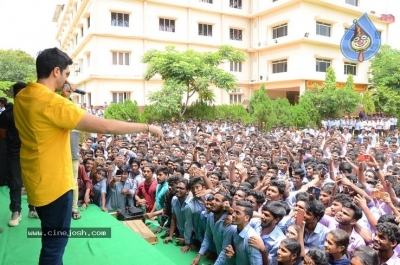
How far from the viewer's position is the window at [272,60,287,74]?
72.6 feet

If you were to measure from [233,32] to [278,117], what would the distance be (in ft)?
32.7

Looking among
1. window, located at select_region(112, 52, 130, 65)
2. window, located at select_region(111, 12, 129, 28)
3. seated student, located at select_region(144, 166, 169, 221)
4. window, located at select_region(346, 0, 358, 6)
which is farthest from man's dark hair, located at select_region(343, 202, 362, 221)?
window, located at select_region(346, 0, 358, 6)

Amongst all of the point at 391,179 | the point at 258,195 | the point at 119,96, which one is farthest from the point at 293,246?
the point at 119,96

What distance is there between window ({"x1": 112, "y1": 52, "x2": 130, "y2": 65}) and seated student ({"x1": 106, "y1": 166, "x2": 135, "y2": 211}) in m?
15.1

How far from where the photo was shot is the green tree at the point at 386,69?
20800mm

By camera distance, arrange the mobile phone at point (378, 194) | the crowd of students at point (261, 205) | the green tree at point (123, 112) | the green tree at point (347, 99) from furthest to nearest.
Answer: the green tree at point (347, 99) → the green tree at point (123, 112) → the mobile phone at point (378, 194) → the crowd of students at point (261, 205)

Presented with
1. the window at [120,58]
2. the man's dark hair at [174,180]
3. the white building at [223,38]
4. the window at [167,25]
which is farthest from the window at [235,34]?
the man's dark hair at [174,180]

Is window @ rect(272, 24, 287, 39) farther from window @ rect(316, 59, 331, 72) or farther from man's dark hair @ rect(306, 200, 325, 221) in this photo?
man's dark hair @ rect(306, 200, 325, 221)

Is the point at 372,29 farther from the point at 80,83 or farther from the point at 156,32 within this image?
the point at 80,83

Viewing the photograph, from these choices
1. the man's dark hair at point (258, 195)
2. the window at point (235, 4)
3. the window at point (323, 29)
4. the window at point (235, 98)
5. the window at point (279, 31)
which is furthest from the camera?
the window at point (235, 98)

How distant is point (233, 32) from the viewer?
2347 centimetres

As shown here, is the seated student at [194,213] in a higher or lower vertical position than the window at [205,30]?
lower

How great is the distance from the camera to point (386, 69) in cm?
2127

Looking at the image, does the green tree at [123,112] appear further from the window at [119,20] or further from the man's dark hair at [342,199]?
the man's dark hair at [342,199]
